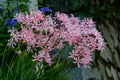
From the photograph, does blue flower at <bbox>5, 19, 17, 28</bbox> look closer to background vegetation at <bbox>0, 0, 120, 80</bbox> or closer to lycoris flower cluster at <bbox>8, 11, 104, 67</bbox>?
background vegetation at <bbox>0, 0, 120, 80</bbox>

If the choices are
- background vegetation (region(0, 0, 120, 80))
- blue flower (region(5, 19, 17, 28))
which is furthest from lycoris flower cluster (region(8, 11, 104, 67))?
background vegetation (region(0, 0, 120, 80))

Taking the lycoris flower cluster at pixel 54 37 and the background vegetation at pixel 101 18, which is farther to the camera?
the background vegetation at pixel 101 18

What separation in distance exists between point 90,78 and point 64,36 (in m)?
1.61

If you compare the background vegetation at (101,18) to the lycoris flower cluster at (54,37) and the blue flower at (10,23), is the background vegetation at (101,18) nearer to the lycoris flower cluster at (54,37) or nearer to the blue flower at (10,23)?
the blue flower at (10,23)

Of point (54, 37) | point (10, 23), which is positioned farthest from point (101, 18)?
point (54, 37)

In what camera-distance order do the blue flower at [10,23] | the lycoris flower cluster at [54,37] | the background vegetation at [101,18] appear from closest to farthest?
1. the lycoris flower cluster at [54,37]
2. the blue flower at [10,23]
3. the background vegetation at [101,18]

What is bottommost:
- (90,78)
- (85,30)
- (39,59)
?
(90,78)

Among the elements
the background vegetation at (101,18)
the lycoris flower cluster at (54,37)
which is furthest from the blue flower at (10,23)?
the lycoris flower cluster at (54,37)

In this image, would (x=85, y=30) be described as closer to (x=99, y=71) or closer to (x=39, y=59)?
(x=39, y=59)

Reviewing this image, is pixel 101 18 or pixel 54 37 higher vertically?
pixel 101 18

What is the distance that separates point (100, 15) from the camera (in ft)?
15.0

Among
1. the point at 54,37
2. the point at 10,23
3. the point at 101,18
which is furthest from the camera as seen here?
the point at 101,18

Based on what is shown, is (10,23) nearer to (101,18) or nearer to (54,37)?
(54,37)

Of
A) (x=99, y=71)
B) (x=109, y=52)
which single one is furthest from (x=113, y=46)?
(x=99, y=71)
